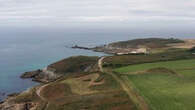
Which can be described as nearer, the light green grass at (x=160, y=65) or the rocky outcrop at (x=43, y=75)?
the light green grass at (x=160, y=65)

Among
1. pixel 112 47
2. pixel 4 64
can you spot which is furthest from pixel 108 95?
pixel 112 47

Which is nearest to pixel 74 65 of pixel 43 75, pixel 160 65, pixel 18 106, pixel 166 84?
pixel 43 75

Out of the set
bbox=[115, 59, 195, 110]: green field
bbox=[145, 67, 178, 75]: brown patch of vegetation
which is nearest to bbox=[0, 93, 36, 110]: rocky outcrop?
bbox=[115, 59, 195, 110]: green field

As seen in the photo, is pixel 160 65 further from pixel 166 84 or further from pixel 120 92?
pixel 120 92

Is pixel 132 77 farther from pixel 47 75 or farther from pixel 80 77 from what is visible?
pixel 47 75

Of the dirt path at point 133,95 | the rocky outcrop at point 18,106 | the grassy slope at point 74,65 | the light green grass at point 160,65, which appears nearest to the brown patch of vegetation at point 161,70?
the light green grass at point 160,65

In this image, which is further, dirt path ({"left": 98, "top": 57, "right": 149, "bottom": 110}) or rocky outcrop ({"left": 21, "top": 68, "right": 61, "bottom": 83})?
rocky outcrop ({"left": 21, "top": 68, "right": 61, "bottom": 83})

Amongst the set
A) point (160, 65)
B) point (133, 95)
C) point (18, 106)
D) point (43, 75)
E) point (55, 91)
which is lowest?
point (43, 75)

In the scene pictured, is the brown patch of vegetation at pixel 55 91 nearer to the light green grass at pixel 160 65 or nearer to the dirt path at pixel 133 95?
the dirt path at pixel 133 95

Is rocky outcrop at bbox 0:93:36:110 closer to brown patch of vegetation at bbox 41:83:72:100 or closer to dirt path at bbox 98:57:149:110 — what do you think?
brown patch of vegetation at bbox 41:83:72:100
